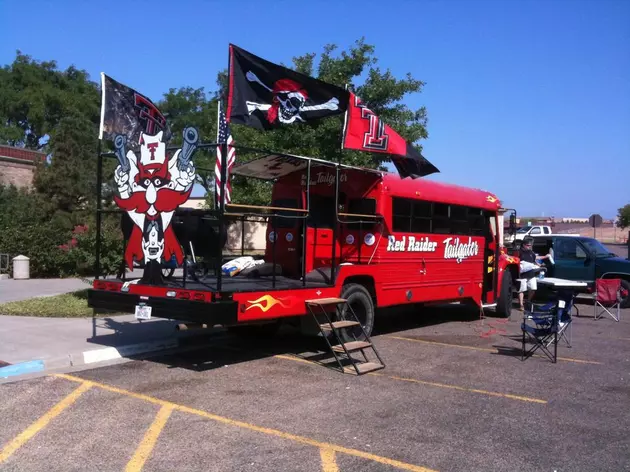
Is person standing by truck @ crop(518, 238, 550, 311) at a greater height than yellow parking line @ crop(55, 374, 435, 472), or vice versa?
person standing by truck @ crop(518, 238, 550, 311)

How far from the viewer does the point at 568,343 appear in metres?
9.69

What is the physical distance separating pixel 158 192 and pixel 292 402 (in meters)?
3.16

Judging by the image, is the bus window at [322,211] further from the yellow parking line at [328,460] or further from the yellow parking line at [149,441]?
the yellow parking line at [328,460]

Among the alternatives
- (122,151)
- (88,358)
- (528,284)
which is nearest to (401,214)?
(122,151)

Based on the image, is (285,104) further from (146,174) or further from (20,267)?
(20,267)

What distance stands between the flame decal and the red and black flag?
2385mm

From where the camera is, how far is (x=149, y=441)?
498cm

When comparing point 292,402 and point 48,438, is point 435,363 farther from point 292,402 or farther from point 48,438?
point 48,438

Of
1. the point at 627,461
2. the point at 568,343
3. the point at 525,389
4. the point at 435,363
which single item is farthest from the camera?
the point at 568,343

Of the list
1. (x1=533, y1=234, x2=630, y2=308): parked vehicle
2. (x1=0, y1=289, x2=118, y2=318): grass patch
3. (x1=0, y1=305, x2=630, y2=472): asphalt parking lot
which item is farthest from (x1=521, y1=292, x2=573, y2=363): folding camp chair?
(x1=533, y1=234, x2=630, y2=308): parked vehicle

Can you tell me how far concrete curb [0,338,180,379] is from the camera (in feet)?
23.4

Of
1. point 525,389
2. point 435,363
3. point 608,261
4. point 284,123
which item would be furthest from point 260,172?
point 608,261

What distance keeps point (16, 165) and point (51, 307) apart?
2250cm

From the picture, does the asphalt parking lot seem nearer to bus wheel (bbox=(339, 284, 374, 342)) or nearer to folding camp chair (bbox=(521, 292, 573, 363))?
folding camp chair (bbox=(521, 292, 573, 363))
